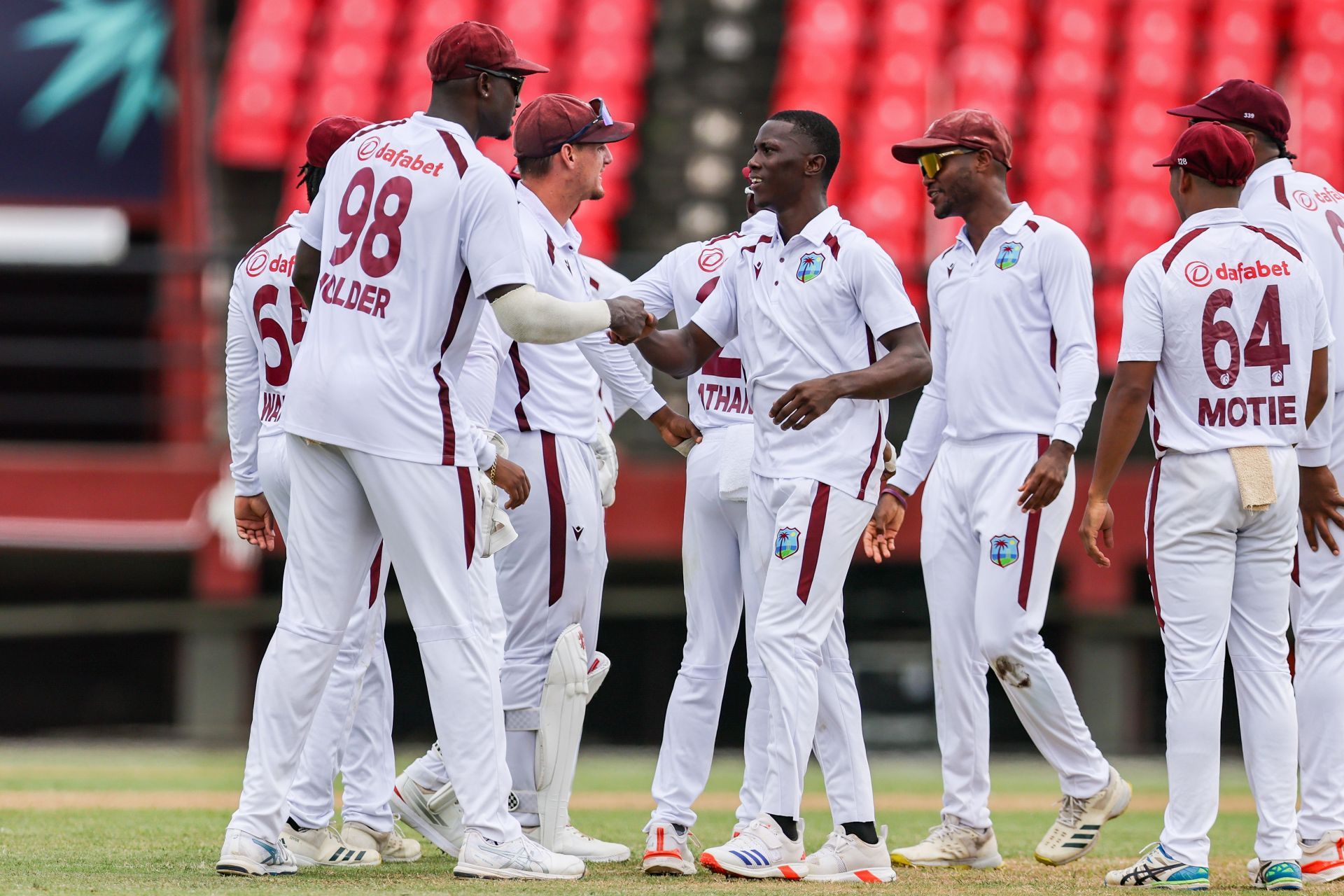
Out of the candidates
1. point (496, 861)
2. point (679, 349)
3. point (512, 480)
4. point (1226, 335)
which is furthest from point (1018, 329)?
point (496, 861)

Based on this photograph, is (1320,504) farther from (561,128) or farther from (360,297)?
(360,297)

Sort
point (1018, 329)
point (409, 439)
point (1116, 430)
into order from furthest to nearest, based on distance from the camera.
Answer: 1. point (1018, 329)
2. point (1116, 430)
3. point (409, 439)

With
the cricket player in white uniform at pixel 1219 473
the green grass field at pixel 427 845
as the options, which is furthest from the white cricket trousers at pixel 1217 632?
the green grass field at pixel 427 845

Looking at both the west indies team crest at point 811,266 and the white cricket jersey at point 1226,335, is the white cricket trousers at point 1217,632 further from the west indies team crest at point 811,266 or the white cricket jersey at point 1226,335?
the west indies team crest at point 811,266

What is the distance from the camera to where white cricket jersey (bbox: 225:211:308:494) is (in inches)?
230

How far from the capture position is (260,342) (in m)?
5.94

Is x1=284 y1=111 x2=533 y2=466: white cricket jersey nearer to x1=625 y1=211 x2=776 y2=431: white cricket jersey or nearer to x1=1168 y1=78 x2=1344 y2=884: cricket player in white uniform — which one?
x1=625 y1=211 x2=776 y2=431: white cricket jersey

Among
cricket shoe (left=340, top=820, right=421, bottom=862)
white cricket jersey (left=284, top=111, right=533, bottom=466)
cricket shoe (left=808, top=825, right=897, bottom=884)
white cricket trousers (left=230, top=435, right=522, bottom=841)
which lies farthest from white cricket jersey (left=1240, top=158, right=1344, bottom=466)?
cricket shoe (left=340, top=820, right=421, bottom=862)

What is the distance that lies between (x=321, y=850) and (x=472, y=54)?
2537 millimetres

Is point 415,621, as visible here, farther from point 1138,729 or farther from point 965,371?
point 1138,729

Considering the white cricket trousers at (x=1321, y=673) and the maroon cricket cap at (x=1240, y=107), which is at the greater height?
the maroon cricket cap at (x=1240, y=107)

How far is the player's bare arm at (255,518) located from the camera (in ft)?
20.0

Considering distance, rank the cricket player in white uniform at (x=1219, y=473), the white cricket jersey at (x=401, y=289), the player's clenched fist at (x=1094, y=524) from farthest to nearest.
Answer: the player's clenched fist at (x=1094, y=524) → the cricket player in white uniform at (x=1219, y=473) → the white cricket jersey at (x=401, y=289)

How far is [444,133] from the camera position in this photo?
16.5 feet
